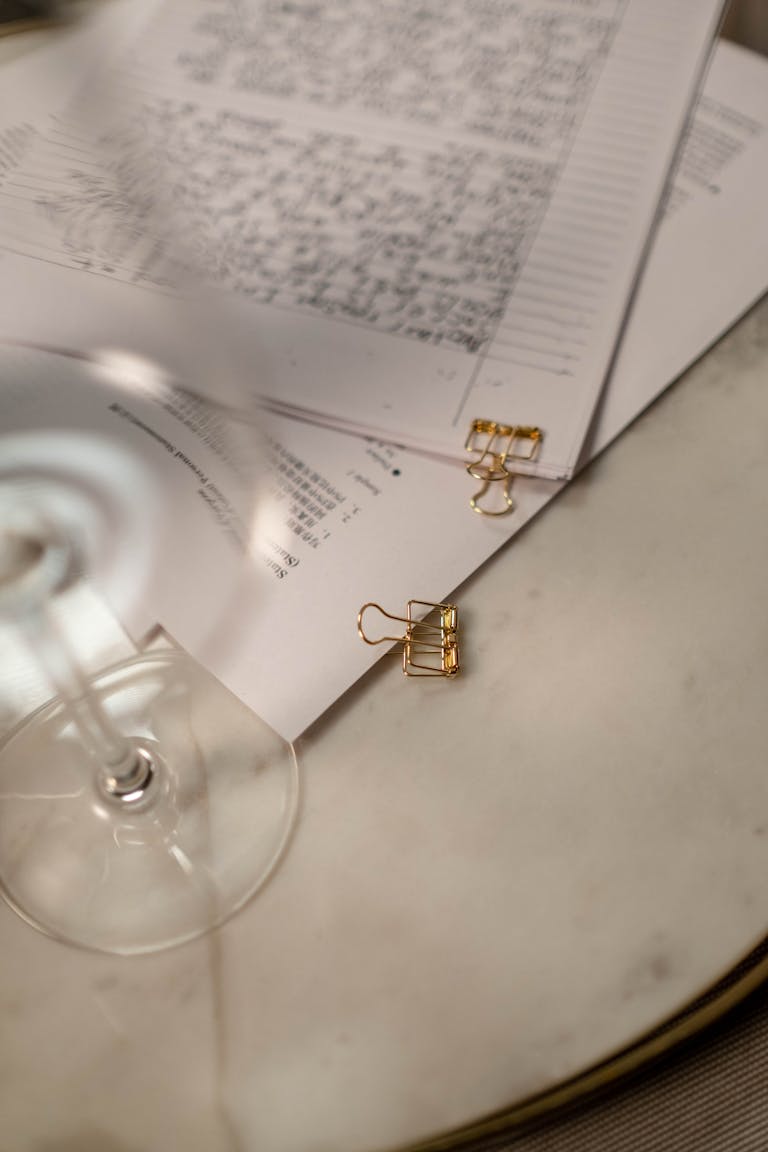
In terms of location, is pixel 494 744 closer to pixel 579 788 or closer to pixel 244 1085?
pixel 579 788

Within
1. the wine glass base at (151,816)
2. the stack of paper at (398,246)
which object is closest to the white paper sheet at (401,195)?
the stack of paper at (398,246)

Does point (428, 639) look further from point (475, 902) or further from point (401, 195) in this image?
point (401, 195)

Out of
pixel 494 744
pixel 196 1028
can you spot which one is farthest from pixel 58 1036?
pixel 494 744

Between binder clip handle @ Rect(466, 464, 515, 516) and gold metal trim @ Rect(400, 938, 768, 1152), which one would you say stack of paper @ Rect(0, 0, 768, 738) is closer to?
binder clip handle @ Rect(466, 464, 515, 516)

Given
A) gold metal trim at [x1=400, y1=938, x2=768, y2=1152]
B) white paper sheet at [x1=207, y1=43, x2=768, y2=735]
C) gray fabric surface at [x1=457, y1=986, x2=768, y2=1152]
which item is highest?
white paper sheet at [x1=207, y1=43, x2=768, y2=735]

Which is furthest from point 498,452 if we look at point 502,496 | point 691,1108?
point 691,1108

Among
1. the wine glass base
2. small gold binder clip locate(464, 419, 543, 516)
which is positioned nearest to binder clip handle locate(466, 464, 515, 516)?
small gold binder clip locate(464, 419, 543, 516)
